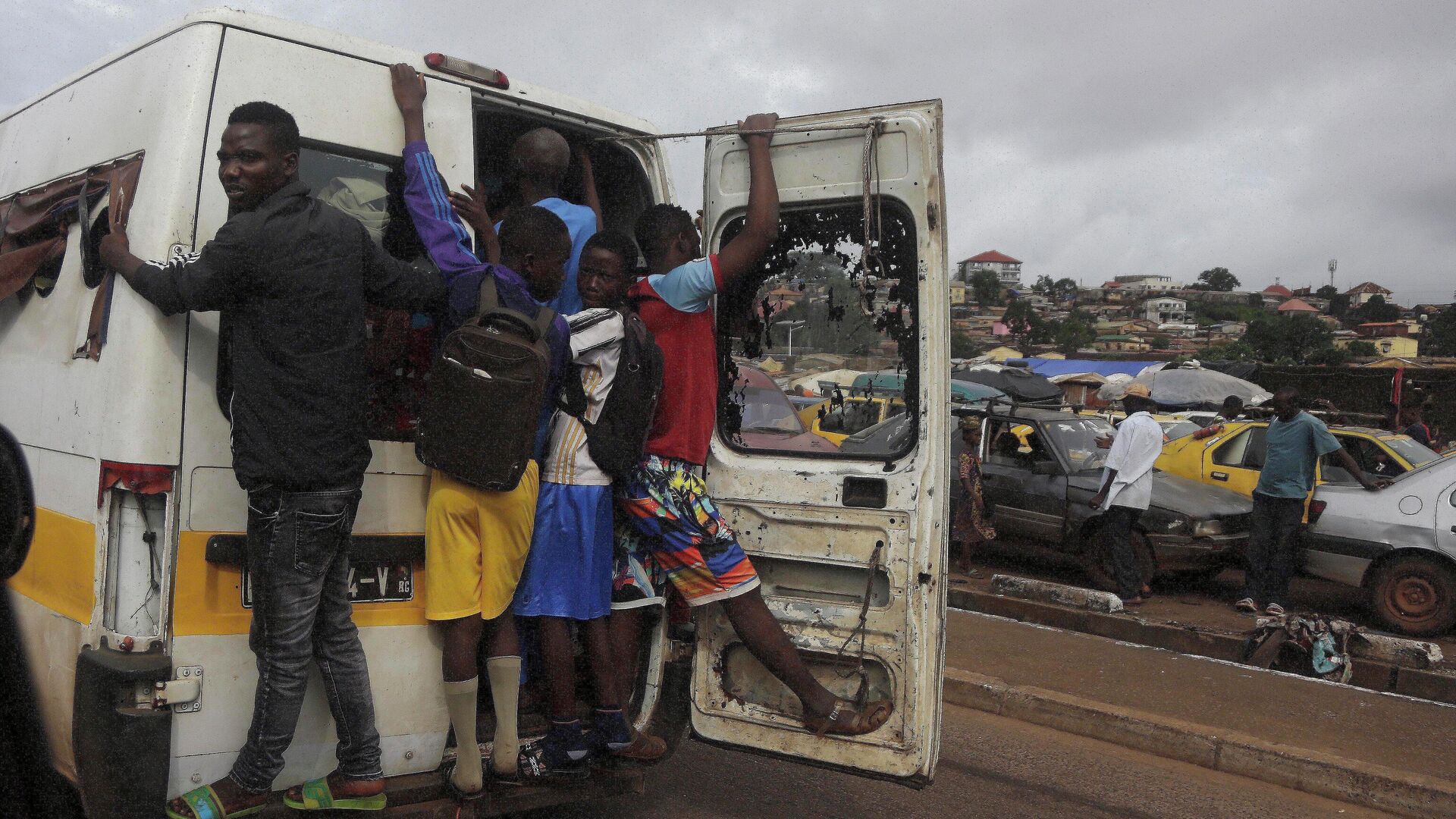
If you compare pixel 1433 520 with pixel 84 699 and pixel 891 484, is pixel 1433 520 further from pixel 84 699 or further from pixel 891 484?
pixel 84 699

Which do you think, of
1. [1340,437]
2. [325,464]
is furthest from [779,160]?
[1340,437]

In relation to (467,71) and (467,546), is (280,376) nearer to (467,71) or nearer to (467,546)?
(467,546)

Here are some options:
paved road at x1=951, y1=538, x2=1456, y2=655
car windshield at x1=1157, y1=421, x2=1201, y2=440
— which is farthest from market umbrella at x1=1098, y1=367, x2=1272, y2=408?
paved road at x1=951, y1=538, x2=1456, y2=655

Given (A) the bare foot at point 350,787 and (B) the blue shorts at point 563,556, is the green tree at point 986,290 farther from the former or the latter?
(A) the bare foot at point 350,787

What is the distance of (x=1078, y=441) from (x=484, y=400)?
27.4 ft

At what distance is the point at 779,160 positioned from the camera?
348 cm

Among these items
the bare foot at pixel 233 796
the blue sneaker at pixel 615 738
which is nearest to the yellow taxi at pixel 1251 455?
the blue sneaker at pixel 615 738

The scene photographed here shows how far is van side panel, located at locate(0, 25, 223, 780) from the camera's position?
257cm

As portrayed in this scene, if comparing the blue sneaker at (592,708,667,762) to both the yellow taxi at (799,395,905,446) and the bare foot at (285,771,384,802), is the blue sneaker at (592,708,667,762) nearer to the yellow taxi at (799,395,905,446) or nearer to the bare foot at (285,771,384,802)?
the bare foot at (285,771,384,802)

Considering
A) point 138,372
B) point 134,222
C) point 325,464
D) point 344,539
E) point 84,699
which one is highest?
point 134,222

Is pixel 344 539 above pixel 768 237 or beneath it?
beneath

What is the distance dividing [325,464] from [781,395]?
1.76 metres

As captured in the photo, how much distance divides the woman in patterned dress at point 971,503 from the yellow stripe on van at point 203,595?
312 inches

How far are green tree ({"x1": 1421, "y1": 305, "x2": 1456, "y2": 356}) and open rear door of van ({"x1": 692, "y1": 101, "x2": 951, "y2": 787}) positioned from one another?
145ft
